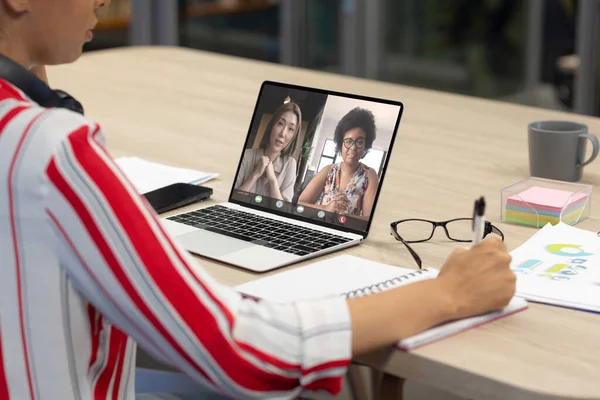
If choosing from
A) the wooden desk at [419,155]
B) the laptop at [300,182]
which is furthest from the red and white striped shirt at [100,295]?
the laptop at [300,182]

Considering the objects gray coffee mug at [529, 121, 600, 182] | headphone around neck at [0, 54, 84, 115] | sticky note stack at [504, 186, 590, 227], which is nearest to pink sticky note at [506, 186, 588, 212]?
sticky note stack at [504, 186, 590, 227]

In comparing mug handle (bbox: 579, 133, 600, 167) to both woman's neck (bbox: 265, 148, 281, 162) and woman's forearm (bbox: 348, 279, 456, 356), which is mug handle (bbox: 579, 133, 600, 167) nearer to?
woman's neck (bbox: 265, 148, 281, 162)

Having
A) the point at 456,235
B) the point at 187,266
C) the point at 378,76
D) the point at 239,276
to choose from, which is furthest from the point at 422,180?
the point at 378,76

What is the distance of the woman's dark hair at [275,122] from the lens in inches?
58.2

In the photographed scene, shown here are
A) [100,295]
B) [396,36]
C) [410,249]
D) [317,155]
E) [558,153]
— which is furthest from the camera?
[396,36]

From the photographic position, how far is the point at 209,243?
1.39 meters

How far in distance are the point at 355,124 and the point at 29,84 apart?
1.85 feet

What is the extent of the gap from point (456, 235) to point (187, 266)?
24.2 inches

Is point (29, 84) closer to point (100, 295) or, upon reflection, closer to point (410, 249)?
point (100, 295)

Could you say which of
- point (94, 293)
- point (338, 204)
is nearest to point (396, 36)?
point (338, 204)

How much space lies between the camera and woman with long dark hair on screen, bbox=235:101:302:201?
148 centimetres

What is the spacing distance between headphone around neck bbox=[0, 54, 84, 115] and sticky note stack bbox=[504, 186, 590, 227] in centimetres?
73

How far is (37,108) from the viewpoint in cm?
94

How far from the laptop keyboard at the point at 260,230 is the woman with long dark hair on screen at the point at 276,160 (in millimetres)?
47
